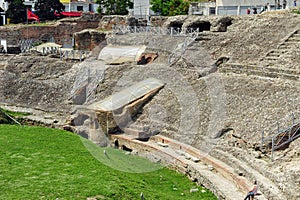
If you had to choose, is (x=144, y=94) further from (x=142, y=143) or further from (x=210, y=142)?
(x=210, y=142)

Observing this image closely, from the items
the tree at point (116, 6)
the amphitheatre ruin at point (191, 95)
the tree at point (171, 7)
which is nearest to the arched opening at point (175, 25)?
the amphitheatre ruin at point (191, 95)

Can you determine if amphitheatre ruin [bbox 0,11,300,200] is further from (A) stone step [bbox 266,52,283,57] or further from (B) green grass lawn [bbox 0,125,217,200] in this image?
(B) green grass lawn [bbox 0,125,217,200]

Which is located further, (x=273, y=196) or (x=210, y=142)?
(x=210, y=142)

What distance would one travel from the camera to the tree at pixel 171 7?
3706cm

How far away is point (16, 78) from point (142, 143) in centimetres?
1093

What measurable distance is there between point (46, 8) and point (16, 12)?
250 cm

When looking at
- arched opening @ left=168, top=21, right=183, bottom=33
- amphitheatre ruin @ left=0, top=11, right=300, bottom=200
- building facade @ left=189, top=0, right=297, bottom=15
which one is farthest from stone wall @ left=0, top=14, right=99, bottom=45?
building facade @ left=189, top=0, right=297, bottom=15

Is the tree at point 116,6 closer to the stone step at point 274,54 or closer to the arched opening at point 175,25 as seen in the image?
the arched opening at point 175,25

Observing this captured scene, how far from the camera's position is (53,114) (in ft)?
76.1

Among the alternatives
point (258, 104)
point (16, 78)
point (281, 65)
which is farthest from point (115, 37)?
point (258, 104)

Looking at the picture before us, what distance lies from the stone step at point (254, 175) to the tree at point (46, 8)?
30237mm

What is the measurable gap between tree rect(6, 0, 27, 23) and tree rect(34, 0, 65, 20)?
1.32m

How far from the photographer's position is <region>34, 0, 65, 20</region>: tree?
4350 centimetres

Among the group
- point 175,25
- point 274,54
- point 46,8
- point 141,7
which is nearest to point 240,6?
point 175,25
